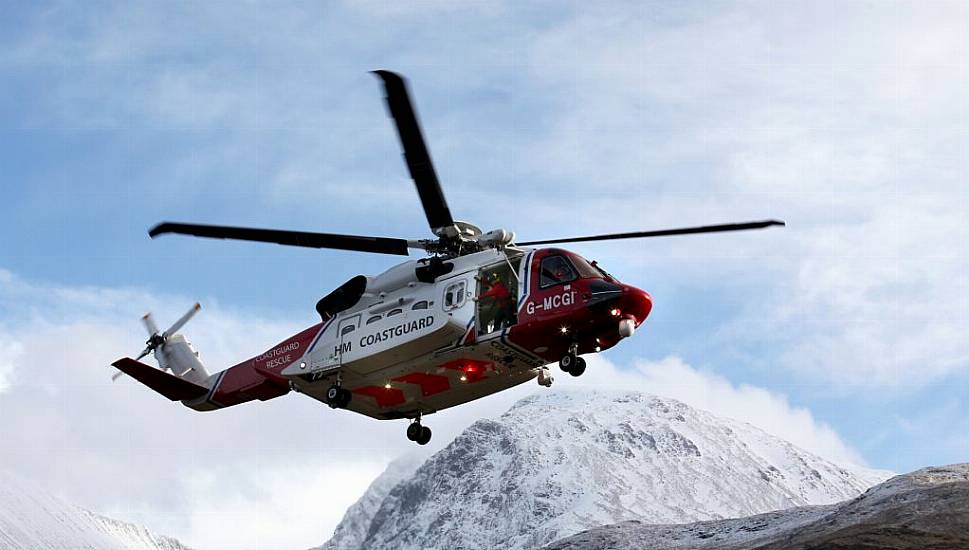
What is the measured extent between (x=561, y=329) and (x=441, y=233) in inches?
199

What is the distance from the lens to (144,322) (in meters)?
48.7

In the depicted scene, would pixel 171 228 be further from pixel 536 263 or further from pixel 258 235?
pixel 536 263

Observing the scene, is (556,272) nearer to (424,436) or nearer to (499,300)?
(499,300)

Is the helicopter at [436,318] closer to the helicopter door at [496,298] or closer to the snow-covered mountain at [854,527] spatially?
the helicopter door at [496,298]

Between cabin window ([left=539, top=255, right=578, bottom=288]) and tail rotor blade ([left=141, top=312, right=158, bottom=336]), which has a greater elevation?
tail rotor blade ([left=141, top=312, right=158, bottom=336])

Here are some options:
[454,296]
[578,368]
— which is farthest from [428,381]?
[578,368]

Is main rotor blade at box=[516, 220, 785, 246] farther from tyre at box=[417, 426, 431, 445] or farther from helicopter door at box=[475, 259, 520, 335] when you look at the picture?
tyre at box=[417, 426, 431, 445]

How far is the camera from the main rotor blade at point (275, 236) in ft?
125

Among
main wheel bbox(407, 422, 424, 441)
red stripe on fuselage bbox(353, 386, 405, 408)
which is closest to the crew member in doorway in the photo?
red stripe on fuselage bbox(353, 386, 405, 408)

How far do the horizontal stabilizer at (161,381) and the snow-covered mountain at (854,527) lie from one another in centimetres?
1641

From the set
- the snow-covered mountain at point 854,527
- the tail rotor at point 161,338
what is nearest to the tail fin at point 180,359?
the tail rotor at point 161,338

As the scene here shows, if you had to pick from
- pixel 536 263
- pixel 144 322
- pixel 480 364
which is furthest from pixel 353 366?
pixel 144 322

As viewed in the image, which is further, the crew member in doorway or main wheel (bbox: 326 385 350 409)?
main wheel (bbox: 326 385 350 409)

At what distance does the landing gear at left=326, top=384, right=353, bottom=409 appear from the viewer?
40.0 meters
